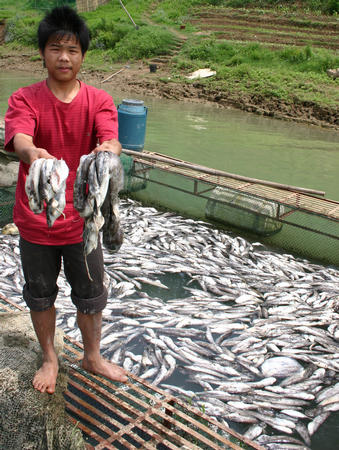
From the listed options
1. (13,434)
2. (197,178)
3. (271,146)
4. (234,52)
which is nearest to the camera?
(13,434)

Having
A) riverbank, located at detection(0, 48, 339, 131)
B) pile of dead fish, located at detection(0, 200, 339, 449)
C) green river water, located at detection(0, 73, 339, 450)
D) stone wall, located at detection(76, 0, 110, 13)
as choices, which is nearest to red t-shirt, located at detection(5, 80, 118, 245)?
pile of dead fish, located at detection(0, 200, 339, 449)

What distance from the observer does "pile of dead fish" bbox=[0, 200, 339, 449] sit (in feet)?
11.2

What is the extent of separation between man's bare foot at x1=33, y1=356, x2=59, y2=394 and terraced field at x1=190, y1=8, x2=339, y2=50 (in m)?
23.3

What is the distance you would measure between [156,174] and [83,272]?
542 centimetres

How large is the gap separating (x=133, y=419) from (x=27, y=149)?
1822mm

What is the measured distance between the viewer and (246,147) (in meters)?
13.2

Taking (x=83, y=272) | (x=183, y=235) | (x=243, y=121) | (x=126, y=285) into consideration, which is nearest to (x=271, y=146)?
(x=243, y=121)

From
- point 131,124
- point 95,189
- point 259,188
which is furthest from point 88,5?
point 95,189

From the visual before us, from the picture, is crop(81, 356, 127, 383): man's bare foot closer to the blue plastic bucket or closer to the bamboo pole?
the bamboo pole

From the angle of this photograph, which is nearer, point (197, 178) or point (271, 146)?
point (197, 178)

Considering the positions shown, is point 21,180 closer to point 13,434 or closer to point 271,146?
point 13,434

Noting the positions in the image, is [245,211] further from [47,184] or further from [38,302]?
[47,184]

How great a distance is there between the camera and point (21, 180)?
8.13ft

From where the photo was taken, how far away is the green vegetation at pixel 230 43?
60.6ft
